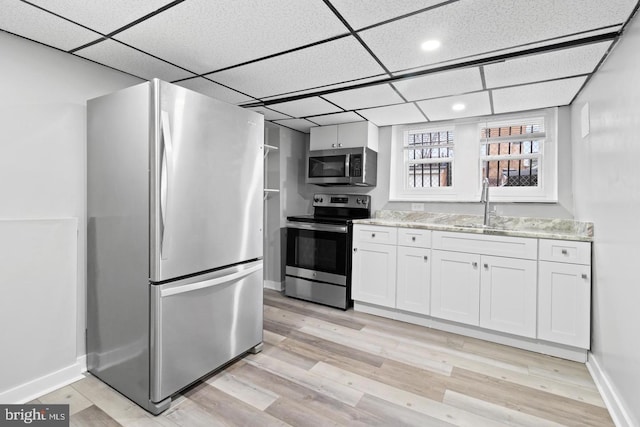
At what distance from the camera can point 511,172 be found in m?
3.28

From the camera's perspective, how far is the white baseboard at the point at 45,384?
178 cm

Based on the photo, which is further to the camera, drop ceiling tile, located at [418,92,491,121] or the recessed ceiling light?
drop ceiling tile, located at [418,92,491,121]

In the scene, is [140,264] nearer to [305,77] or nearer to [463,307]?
[305,77]

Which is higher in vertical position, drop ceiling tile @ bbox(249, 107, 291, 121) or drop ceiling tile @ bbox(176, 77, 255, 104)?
drop ceiling tile @ bbox(249, 107, 291, 121)

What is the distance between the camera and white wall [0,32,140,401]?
5.88ft

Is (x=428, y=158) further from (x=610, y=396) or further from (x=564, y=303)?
(x=610, y=396)

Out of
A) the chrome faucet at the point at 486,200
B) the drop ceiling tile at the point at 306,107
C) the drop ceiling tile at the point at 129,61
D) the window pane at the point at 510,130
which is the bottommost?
the chrome faucet at the point at 486,200

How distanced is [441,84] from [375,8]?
45.5 inches

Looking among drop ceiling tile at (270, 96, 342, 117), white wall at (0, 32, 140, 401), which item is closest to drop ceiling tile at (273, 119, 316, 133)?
drop ceiling tile at (270, 96, 342, 117)

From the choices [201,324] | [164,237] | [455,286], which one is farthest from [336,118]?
[201,324]

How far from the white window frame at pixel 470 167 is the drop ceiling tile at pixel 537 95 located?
9.7 inches

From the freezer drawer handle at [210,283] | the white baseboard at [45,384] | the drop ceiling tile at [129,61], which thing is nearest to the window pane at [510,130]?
the freezer drawer handle at [210,283]

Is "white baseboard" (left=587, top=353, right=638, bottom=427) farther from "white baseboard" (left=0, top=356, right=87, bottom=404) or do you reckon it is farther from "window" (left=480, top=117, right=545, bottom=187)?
"white baseboard" (left=0, top=356, right=87, bottom=404)

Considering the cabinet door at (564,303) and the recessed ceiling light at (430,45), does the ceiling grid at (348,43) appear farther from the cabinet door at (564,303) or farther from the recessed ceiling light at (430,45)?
the cabinet door at (564,303)
